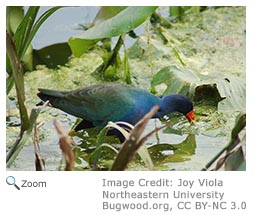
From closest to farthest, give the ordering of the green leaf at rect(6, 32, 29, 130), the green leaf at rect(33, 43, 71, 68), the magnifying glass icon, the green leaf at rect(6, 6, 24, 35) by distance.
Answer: the green leaf at rect(6, 32, 29, 130)
the magnifying glass icon
the green leaf at rect(6, 6, 24, 35)
the green leaf at rect(33, 43, 71, 68)

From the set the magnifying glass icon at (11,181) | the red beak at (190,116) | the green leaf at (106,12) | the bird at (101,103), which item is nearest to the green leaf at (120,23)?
the green leaf at (106,12)

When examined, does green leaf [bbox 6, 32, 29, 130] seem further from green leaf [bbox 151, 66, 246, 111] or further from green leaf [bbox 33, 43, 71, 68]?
green leaf [bbox 33, 43, 71, 68]

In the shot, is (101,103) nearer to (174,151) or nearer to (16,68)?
(174,151)

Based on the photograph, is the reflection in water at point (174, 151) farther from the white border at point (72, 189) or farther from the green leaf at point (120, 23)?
the green leaf at point (120, 23)

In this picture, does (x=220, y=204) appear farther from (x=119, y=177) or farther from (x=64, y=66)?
(x=64, y=66)

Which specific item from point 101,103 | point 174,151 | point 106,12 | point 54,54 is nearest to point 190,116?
point 174,151

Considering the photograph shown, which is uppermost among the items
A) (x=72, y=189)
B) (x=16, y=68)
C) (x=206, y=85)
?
(x=16, y=68)

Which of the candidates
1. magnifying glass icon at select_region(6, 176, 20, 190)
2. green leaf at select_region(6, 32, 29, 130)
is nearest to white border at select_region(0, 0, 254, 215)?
magnifying glass icon at select_region(6, 176, 20, 190)
